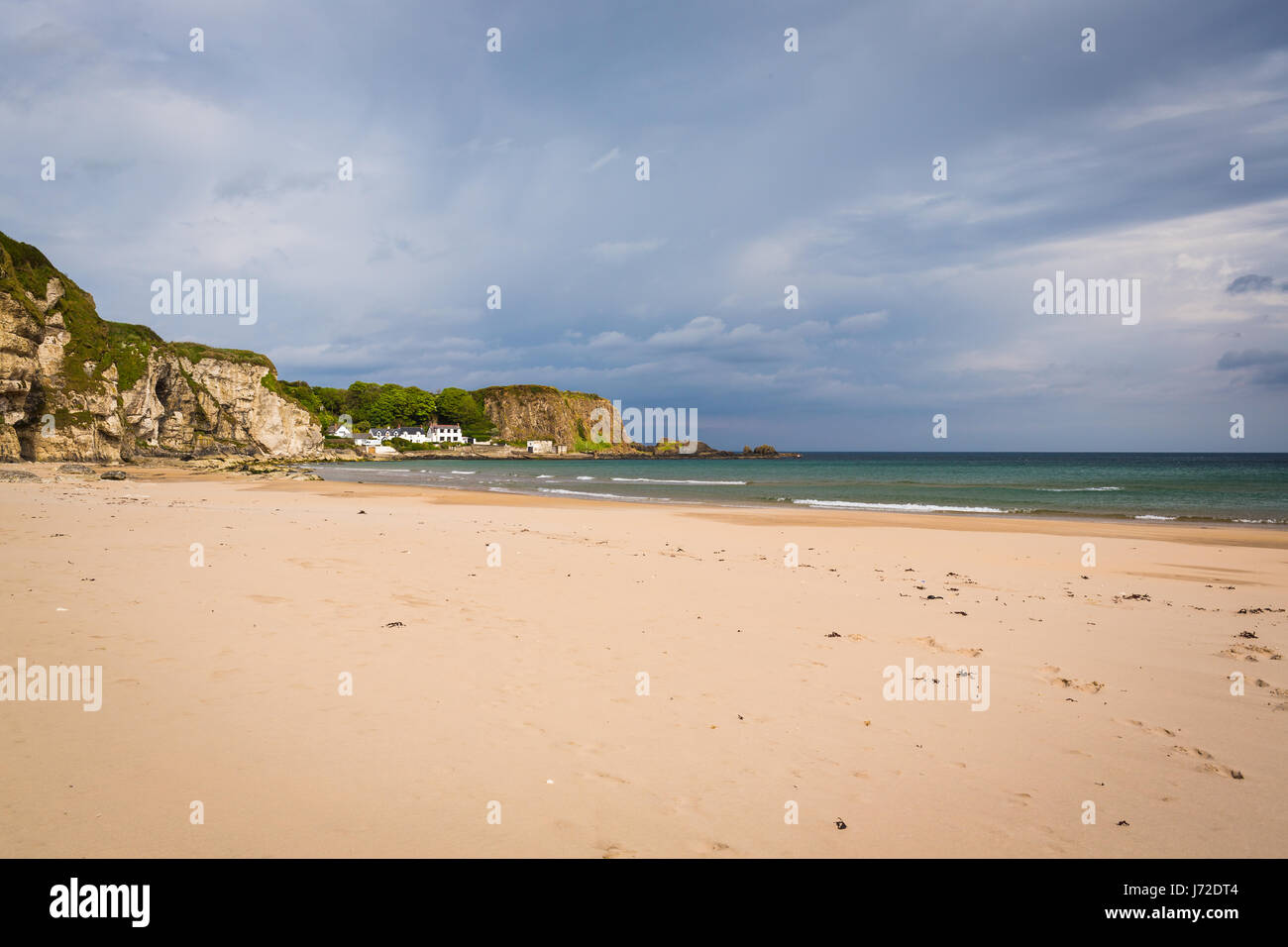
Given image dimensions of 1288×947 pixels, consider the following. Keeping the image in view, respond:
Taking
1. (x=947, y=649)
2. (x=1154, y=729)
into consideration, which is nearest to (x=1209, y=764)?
(x=1154, y=729)

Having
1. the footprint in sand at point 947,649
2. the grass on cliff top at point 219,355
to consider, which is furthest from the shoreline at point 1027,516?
the grass on cliff top at point 219,355

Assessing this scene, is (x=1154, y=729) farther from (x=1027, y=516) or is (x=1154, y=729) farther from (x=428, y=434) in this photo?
(x=428, y=434)

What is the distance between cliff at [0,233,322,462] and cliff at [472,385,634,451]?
91.7 m

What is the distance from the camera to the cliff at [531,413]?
175375mm

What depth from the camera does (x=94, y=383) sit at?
4578cm

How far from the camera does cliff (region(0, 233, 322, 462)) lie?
3644 cm

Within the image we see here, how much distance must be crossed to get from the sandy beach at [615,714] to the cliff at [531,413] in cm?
16519

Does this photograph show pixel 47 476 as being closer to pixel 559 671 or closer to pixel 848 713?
pixel 559 671

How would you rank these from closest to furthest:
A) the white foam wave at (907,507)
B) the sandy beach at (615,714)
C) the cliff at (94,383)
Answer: the sandy beach at (615,714)
the white foam wave at (907,507)
the cliff at (94,383)

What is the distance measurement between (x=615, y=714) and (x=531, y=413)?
17455 cm

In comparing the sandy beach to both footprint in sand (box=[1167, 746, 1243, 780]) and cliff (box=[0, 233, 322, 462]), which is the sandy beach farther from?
cliff (box=[0, 233, 322, 462])

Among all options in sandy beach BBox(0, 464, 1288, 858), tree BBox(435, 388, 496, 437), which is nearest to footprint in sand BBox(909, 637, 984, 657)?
sandy beach BBox(0, 464, 1288, 858)

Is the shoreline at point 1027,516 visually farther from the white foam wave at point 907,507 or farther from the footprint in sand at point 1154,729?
the footprint in sand at point 1154,729
